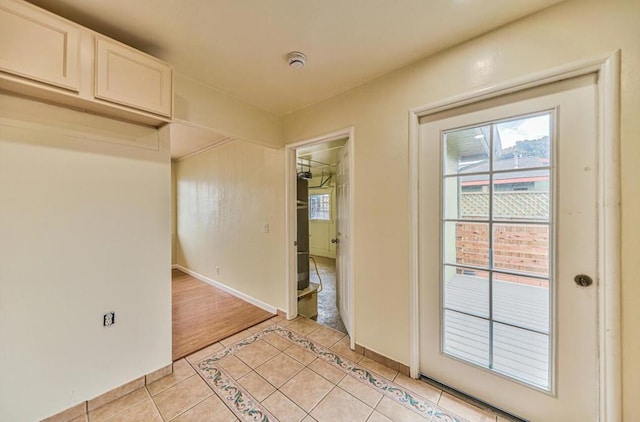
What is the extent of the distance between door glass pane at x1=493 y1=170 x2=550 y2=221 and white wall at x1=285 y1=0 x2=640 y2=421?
0.97ft

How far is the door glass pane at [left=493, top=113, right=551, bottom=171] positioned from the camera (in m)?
1.41

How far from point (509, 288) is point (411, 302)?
2.07 feet

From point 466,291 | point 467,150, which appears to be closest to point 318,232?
point 466,291

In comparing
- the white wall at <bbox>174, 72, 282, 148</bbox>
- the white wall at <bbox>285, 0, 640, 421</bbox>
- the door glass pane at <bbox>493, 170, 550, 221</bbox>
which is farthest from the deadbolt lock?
the white wall at <bbox>174, 72, 282, 148</bbox>

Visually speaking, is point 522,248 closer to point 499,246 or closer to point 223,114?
point 499,246

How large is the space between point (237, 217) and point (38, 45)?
253cm

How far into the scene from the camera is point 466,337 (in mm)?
1681

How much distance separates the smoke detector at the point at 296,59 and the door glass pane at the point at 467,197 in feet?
4.46

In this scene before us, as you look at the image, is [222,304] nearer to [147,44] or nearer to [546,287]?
[147,44]

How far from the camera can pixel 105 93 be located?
1446 millimetres

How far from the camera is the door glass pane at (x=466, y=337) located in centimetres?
161

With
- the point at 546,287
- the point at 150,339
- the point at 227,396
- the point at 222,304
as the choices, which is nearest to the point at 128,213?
the point at 150,339

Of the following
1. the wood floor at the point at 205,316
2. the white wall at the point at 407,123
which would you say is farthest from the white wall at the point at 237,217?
the white wall at the point at 407,123

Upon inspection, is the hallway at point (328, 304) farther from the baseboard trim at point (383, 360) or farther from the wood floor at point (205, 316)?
the wood floor at point (205, 316)
